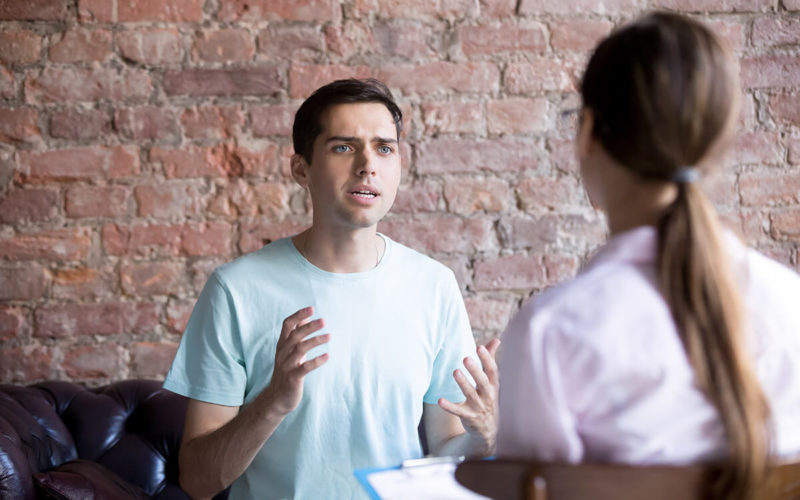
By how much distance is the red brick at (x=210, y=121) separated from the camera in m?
2.13

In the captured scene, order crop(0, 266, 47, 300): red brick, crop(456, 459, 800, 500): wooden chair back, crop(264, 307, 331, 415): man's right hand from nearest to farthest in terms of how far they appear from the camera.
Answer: crop(456, 459, 800, 500): wooden chair back
crop(264, 307, 331, 415): man's right hand
crop(0, 266, 47, 300): red brick

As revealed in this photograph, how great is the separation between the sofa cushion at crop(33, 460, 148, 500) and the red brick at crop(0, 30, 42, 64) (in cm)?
114

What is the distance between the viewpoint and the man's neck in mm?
1631

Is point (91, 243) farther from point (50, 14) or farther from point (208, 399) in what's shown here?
point (208, 399)

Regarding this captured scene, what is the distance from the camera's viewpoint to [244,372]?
1529 mm

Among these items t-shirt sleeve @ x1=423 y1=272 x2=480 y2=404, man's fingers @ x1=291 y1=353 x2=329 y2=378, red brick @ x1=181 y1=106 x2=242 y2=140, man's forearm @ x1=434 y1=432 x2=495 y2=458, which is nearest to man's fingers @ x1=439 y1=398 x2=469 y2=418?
man's forearm @ x1=434 y1=432 x2=495 y2=458

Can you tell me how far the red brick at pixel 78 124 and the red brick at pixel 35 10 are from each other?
27 cm

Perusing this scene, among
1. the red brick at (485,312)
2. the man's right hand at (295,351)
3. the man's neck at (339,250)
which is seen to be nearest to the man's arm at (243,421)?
the man's right hand at (295,351)

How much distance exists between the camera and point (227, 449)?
1403mm

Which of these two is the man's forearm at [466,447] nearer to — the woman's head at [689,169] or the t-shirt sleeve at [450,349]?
the t-shirt sleeve at [450,349]

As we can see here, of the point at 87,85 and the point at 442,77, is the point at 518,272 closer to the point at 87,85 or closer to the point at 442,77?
the point at 442,77

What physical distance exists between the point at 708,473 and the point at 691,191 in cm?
29

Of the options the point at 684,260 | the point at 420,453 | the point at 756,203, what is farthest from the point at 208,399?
the point at 756,203

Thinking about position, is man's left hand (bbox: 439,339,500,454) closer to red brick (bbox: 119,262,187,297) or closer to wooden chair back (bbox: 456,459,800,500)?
wooden chair back (bbox: 456,459,800,500)
